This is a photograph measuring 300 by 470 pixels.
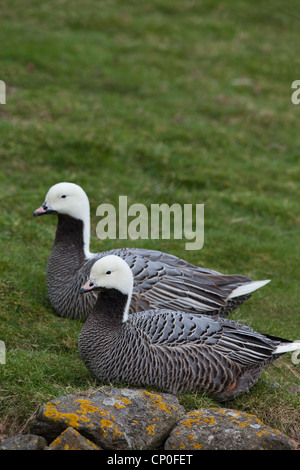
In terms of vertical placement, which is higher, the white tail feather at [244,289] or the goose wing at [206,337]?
the white tail feather at [244,289]

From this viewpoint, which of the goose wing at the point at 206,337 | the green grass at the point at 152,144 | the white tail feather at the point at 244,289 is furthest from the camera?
the white tail feather at the point at 244,289

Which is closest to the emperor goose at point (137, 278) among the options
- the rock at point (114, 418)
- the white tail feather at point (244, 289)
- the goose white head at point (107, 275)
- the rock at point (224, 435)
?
the white tail feather at point (244, 289)

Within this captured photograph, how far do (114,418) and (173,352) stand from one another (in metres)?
1.24

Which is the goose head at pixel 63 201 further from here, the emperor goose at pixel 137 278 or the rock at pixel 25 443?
the rock at pixel 25 443

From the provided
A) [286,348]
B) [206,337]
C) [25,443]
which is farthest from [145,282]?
[25,443]

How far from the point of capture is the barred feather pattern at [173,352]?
643 cm

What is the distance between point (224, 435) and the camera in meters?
5.45

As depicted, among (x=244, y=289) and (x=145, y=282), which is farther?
(x=244, y=289)

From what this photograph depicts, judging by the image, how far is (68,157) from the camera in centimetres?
1226

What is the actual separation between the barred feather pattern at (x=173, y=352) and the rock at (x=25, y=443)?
4.29 feet

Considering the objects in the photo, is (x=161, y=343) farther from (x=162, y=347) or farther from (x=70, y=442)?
(x=70, y=442)

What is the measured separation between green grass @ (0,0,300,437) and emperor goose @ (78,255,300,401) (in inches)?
7.8

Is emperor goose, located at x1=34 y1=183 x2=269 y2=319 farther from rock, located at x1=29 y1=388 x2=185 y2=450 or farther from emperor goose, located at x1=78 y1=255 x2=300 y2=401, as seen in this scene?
rock, located at x1=29 y1=388 x2=185 y2=450

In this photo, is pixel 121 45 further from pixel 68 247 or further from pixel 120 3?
pixel 68 247
